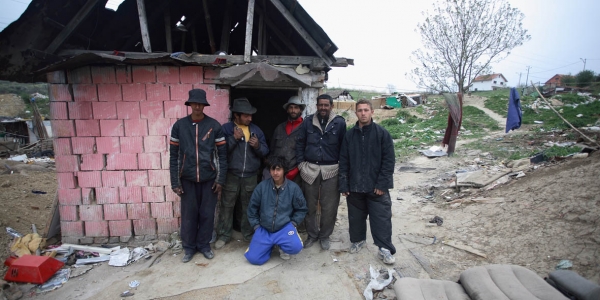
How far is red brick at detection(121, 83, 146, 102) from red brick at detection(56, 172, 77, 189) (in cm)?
138

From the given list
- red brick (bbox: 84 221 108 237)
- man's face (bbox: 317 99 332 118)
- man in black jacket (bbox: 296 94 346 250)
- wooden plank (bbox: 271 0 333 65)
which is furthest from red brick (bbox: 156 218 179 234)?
wooden plank (bbox: 271 0 333 65)

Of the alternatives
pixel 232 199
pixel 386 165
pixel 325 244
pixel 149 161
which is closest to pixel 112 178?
pixel 149 161

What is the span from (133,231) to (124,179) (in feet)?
2.68

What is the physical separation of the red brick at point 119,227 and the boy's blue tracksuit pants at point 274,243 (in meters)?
2.08

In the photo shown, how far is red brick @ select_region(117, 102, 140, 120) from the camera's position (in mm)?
4340

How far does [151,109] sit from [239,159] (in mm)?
1536

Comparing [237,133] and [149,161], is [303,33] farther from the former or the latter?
[149,161]

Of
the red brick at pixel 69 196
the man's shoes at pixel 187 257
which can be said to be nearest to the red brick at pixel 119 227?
the red brick at pixel 69 196

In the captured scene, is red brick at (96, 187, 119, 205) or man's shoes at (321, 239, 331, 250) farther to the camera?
red brick at (96, 187, 119, 205)

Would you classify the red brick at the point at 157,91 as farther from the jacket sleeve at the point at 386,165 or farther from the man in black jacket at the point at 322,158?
the jacket sleeve at the point at 386,165

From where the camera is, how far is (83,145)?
4340 millimetres

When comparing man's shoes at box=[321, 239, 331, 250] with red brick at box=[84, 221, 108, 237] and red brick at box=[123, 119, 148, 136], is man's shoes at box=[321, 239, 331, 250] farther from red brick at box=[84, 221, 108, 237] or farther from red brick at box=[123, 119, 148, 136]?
red brick at box=[84, 221, 108, 237]

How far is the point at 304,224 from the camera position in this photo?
15.2 ft

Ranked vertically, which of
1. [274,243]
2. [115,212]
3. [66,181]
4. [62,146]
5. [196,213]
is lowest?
[274,243]
